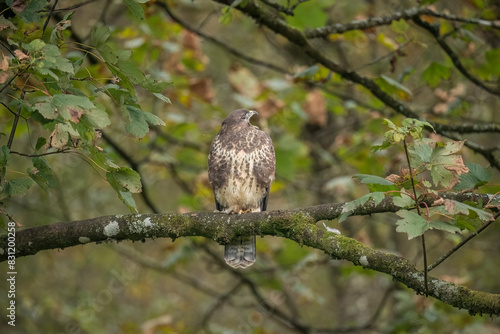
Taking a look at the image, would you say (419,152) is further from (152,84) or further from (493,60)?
(493,60)

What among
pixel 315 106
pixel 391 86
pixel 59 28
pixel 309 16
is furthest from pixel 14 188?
pixel 315 106

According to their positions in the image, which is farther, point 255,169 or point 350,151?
point 350,151

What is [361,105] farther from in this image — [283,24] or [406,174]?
[406,174]

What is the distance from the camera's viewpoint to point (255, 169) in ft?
16.0

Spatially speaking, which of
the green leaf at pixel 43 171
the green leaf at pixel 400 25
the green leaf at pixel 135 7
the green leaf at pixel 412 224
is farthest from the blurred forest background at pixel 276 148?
the green leaf at pixel 412 224

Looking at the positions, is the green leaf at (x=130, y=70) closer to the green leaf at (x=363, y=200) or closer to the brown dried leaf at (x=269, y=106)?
the green leaf at (x=363, y=200)

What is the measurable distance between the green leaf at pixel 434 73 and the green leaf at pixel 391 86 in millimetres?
247

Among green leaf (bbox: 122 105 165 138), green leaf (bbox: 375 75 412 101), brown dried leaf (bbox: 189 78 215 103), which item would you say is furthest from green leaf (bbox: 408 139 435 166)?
brown dried leaf (bbox: 189 78 215 103)

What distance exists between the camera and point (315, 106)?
292 inches

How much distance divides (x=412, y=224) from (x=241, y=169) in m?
2.67

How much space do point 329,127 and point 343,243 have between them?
618 centimetres

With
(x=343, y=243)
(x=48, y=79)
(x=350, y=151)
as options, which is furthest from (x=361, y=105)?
(x=48, y=79)

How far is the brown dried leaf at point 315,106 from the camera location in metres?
7.33

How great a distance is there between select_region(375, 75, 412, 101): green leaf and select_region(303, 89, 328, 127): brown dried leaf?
7.82 ft
